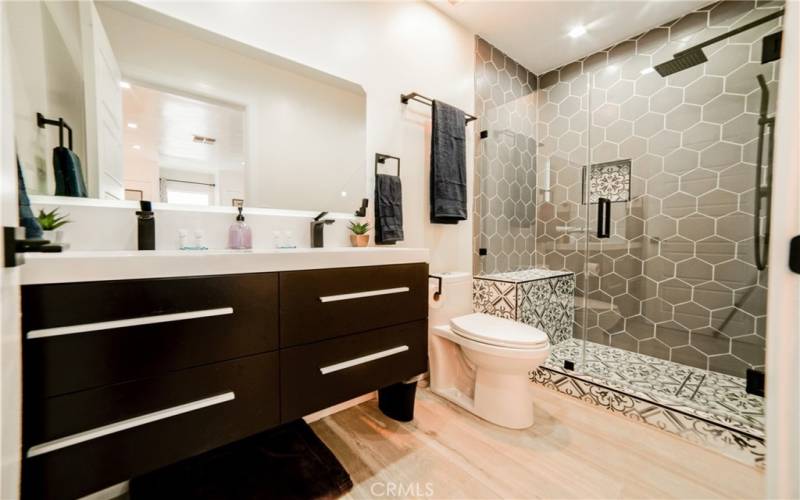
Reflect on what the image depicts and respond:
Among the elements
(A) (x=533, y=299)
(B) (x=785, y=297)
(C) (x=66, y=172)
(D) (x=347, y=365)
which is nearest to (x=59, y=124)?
(C) (x=66, y=172)

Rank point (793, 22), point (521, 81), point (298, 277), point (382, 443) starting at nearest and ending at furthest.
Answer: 1. point (793, 22)
2. point (298, 277)
3. point (382, 443)
4. point (521, 81)

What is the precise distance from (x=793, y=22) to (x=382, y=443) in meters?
1.66

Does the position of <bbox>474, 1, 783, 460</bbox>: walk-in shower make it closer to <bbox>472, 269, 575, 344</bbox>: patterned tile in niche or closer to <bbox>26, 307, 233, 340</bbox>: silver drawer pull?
<bbox>472, 269, 575, 344</bbox>: patterned tile in niche

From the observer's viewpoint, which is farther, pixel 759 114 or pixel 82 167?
pixel 759 114

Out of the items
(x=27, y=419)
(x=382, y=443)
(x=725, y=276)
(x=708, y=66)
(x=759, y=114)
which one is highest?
(x=708, y=66)

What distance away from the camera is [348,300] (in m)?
1.04

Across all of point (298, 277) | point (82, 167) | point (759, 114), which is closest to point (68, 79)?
point (82, 167)

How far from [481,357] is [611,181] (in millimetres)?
1901

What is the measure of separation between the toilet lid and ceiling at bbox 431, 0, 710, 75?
6.51 feet

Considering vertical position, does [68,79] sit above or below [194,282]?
above

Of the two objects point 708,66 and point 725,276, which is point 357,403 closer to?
point 725,276

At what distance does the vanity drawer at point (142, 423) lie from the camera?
607 millimetres

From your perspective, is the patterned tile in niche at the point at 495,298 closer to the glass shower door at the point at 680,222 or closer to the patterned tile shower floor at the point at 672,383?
the patterned tile shower floor at the point at 672,383

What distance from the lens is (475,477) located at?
1.15m
